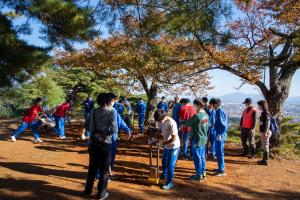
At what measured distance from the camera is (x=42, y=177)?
292 inches

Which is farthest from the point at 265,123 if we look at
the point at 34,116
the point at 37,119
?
the point at 37,119

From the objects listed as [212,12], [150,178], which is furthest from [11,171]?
[212,12]

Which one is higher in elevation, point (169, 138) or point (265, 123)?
point (265, 123)

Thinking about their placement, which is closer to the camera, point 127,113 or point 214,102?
point 214,102

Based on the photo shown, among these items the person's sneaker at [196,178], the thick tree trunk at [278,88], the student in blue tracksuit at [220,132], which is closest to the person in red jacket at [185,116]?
the student in blue tracksuit at [220,132]

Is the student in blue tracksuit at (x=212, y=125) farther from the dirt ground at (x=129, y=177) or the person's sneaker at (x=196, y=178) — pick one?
the person's sneaker at (x=196, y=178)

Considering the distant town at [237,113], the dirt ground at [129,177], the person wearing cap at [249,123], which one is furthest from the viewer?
the distant town at [237,113]

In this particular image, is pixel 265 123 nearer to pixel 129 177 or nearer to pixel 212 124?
pixel 212 124

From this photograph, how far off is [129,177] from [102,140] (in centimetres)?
205

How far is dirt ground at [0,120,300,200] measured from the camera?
6574mm

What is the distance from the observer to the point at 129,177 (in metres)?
7.72

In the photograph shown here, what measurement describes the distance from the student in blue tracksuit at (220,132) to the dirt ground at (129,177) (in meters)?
0.26

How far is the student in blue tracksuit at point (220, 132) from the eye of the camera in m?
8.06

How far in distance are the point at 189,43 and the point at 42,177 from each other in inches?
227
